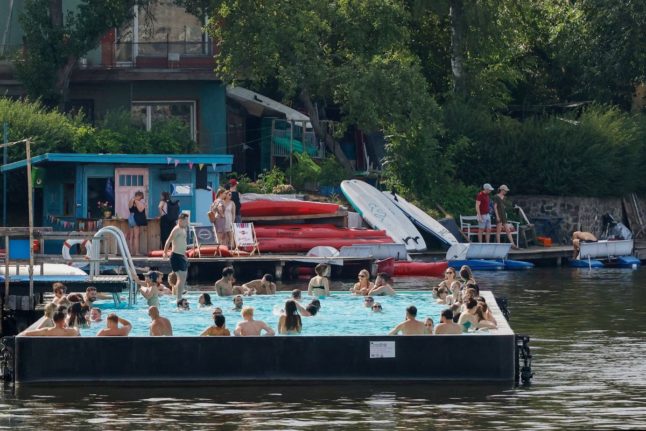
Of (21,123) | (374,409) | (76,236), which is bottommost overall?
(374,409)

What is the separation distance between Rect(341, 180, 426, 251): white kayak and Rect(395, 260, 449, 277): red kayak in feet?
Result: 6.61

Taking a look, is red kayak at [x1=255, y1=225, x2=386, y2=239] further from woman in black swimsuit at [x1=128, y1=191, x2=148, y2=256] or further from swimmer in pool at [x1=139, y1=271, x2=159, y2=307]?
swimmer in pool at [x1=139, y1=271, x2=159, y2=307]

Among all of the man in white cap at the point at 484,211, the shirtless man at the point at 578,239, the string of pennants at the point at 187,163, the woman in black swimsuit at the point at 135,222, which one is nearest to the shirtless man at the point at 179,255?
the woman in black swimsuit at the point at 135,222

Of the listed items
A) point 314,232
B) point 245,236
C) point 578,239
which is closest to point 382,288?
point 245,236

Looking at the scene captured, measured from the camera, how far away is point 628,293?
40.7m

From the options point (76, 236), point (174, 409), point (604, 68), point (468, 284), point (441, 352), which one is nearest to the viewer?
point (174, 409)

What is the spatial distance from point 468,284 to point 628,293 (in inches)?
401

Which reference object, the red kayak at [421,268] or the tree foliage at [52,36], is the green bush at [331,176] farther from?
the red kayak at [421,268]

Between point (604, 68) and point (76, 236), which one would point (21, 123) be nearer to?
point (76, 236)

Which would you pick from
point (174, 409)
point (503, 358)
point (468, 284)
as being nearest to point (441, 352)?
point (503, 358)

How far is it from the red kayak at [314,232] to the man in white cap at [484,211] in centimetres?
387

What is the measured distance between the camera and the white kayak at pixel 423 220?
4875 centimetres

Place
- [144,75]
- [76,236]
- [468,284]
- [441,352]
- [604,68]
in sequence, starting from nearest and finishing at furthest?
[441,352] → [468,284] → [76,236] → [144,75] → [604,68]

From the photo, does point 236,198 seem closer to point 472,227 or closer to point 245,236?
point 245,236
